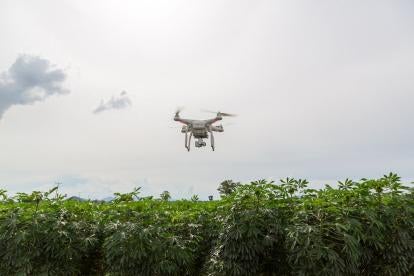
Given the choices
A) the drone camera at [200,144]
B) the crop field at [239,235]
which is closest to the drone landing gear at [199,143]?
the drone camera at [200,144]

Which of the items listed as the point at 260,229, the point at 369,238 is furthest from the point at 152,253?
the point at 369,238

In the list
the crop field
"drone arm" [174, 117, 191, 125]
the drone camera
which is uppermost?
"drone arm" [174, 117, 191, 125]

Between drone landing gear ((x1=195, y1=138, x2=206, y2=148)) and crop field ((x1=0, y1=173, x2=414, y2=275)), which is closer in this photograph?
crop field ((x1=0, y1=173, x2=414, y2=275))

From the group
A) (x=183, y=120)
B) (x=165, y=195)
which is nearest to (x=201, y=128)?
(x=183, y=120)

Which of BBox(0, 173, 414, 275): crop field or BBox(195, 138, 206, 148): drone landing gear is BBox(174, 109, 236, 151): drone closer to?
BBox(195, 138, 206, 148): drone landing gear

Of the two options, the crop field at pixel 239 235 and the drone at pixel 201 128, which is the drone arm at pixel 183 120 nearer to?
the drone at pixel 201 128

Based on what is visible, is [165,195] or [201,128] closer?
[165,195]

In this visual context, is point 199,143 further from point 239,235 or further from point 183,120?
point 239,235

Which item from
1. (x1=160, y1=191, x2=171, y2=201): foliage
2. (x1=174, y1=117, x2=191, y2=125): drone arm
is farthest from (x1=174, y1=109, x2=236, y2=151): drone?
(x1=160, y1=191, x2=171, y2=201): foliage
